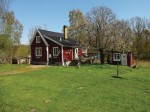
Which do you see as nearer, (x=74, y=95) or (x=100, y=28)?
(x=74, y=95)

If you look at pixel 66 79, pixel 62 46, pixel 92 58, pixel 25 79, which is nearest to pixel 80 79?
pixel 66 79

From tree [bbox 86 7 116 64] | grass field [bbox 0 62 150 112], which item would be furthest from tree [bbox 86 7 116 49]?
grass field [bbox 0 62 150 112]

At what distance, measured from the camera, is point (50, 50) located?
4550 centimetres

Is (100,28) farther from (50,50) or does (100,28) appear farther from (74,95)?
(74,95)

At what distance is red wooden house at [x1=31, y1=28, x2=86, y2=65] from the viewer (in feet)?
146

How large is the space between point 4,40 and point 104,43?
16858 millimetres

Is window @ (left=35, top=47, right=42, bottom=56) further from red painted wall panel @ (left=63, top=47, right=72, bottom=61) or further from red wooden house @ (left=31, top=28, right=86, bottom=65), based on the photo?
red painted wall panel @ (left=63, top=47, right=72, bottom=61)

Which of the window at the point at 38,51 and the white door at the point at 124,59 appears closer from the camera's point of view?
the white door at the point at 124,59

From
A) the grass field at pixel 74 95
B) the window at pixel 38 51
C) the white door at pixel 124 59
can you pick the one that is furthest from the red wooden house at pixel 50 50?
the grass field at pixel 74 95

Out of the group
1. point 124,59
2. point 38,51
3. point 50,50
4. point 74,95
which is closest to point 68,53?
point 50,50

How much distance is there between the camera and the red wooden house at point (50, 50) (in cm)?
4444

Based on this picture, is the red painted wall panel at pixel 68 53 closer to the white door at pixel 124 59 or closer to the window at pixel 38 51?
the window at pixel 38 51

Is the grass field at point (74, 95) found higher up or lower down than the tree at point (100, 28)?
lower down

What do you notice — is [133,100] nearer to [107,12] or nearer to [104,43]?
[104,43]
